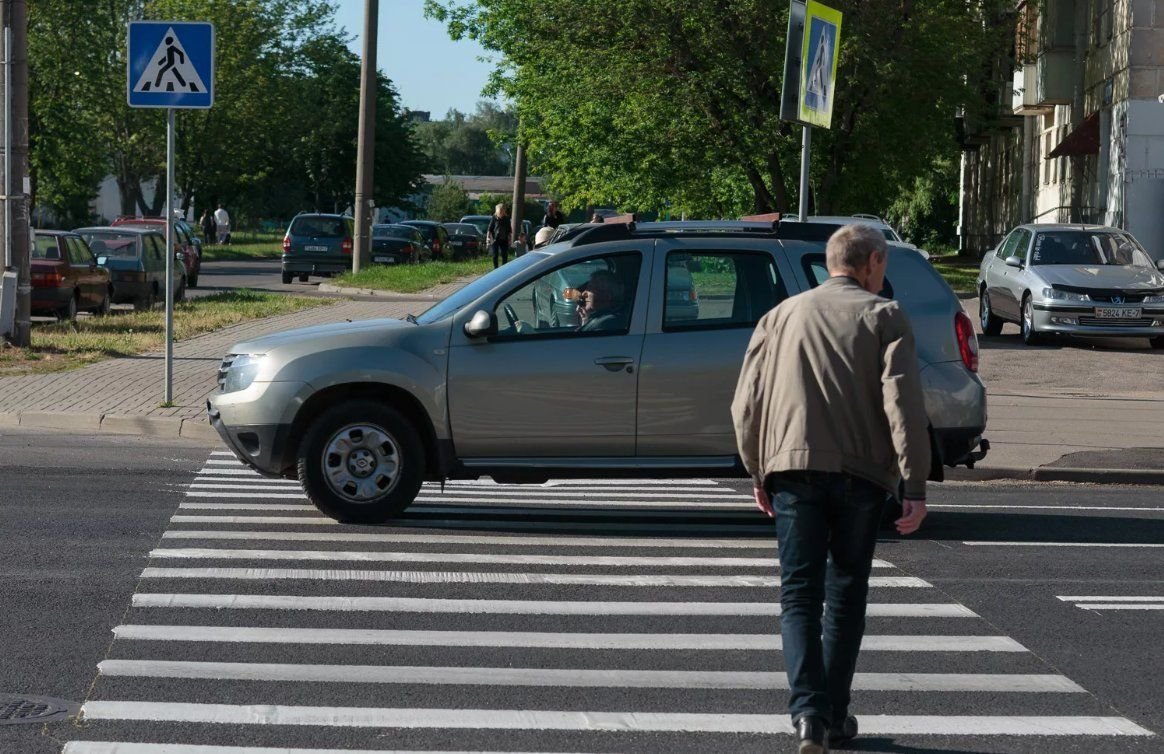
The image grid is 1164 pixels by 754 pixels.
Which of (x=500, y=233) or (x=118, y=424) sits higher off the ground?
(x=500, y=233)

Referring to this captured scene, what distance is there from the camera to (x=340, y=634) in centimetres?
694

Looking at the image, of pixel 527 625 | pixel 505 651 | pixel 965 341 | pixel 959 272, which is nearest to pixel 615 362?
pixel 965 341

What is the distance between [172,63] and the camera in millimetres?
14391

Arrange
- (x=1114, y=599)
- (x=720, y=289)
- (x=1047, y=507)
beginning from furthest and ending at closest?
(x=1047, y=507) → (x=720, y=289) → (x=1114, y=599)

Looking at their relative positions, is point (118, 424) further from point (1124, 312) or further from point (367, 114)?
point (367, 114)

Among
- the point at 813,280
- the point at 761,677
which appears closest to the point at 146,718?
the point at 761,677

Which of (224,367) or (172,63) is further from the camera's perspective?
(172,63)

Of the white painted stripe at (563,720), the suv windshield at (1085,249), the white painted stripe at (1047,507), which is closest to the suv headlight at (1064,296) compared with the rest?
the suv windshield at (1085,249)

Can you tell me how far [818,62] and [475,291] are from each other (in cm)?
590

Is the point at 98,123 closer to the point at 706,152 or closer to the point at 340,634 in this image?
the point at 706,152

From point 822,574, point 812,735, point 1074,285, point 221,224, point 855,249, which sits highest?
point 855,249

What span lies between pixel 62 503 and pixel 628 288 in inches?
146

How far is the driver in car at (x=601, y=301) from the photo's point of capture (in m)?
9.77

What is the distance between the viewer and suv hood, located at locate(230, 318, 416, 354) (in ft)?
31.9
